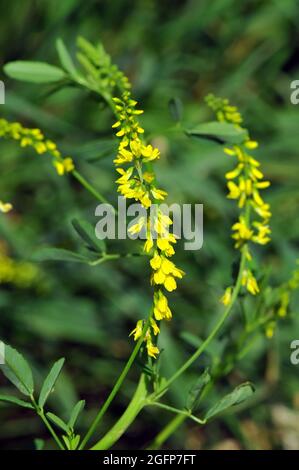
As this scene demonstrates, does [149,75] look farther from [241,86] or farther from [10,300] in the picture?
[10,300]

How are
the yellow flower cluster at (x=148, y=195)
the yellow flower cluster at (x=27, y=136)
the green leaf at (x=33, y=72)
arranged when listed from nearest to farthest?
the yellow flower cluster at (x=148, y=195) < the yellow flower cluster at (x=27, y=136) < the green leaf at (x=33, y=72)

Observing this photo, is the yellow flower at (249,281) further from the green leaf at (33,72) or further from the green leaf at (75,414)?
the green leaf at (33,72)

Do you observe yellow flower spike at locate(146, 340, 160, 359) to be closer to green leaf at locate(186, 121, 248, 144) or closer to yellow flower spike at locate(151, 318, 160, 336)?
yellow flower spike at locate(151, 318, 160, 336)

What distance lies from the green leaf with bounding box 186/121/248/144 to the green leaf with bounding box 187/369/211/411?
316 millimetres

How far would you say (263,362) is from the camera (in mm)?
2148

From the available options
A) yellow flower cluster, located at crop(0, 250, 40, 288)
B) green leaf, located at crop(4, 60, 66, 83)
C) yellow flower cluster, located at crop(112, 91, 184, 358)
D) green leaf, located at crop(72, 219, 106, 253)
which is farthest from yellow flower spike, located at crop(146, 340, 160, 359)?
yellow flower cluster, located at crop(0, 250, 40, 288)

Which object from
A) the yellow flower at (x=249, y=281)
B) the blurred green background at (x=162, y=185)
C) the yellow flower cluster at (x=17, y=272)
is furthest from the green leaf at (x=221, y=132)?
the yellow flower cluster at (x=17, y=272)

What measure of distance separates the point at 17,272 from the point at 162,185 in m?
0.47

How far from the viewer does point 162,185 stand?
88.3 inches

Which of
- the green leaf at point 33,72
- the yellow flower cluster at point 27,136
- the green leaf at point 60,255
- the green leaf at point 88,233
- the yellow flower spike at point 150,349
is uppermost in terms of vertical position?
the green leaf at point 33,72

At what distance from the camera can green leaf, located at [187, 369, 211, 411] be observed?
3.17 feet

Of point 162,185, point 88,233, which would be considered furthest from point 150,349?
point 162,185

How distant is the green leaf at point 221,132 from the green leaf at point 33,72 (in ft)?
0.80

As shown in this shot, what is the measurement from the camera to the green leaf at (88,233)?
3.57 ft
